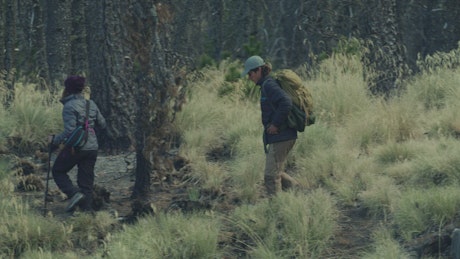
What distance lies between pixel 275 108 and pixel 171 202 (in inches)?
75.8

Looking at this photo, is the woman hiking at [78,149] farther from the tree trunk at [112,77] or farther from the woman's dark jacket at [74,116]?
the tree trunk at [112,77]

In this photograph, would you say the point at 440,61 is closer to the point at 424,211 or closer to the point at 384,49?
the point at 384,49

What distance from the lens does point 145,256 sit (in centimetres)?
711

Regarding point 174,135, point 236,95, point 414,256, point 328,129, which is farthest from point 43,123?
point 414,256

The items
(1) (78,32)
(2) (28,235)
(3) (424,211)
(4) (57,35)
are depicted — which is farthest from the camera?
(1) (78,32)

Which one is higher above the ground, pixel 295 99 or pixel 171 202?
pixel 295 99

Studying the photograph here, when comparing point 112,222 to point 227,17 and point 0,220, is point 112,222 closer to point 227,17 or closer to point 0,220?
point 0,220

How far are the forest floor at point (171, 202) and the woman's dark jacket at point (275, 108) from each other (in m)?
1.01

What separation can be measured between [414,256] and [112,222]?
3153 millimetres

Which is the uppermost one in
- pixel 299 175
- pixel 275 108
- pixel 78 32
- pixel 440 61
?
pixel 78 32

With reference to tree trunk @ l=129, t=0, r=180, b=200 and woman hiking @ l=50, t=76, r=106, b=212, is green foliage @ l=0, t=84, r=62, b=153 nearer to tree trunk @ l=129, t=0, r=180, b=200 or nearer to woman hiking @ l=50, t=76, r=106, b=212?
woman hiking @ l=50, t=76, r=106, b=212

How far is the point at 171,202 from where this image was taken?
31.2 ft

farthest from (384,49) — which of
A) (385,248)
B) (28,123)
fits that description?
(385,248)

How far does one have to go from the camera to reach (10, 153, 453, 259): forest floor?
7.46m
